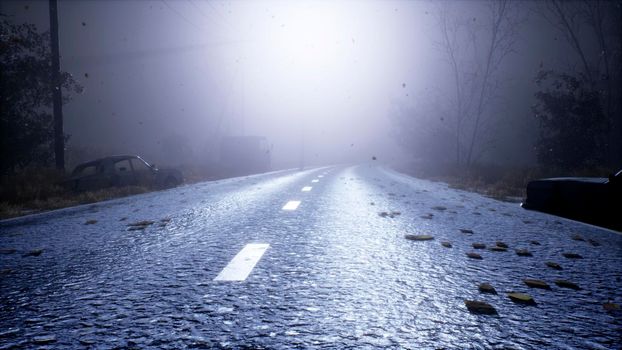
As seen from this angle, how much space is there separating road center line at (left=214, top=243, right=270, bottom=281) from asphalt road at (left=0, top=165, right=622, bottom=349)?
1cm

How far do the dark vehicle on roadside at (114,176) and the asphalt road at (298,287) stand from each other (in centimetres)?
654

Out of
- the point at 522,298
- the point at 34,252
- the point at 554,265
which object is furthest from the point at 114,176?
the point at 522,298

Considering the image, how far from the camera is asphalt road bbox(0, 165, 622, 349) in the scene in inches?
68.6

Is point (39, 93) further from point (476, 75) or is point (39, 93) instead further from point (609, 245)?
point (476, 75)

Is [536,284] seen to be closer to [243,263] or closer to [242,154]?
[243,263]

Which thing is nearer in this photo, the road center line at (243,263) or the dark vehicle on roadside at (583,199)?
the road center line at (243,263)

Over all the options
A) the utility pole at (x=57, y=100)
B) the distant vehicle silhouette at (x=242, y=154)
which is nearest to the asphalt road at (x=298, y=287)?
the utility pole at (x=57, y=100)

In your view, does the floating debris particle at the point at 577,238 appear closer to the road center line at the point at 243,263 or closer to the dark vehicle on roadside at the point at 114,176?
the road center line at the point at 243,263

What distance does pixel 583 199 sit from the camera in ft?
19.7

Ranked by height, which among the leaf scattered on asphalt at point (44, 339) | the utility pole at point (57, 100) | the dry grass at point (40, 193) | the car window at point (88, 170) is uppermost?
the utility pole at point (57, 100)

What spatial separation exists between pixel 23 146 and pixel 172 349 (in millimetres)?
15120

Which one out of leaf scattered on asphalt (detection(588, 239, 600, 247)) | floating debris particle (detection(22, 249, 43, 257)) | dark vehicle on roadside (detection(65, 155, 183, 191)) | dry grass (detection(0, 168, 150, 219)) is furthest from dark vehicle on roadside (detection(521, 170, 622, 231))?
dark vehicle on roadside (detection(65, 155, 183, 191))

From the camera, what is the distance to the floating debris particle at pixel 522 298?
2.24 meters

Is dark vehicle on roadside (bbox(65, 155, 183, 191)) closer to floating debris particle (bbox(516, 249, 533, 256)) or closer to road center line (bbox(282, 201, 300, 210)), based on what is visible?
road center line (bbox(282, 201, 300, 210))
